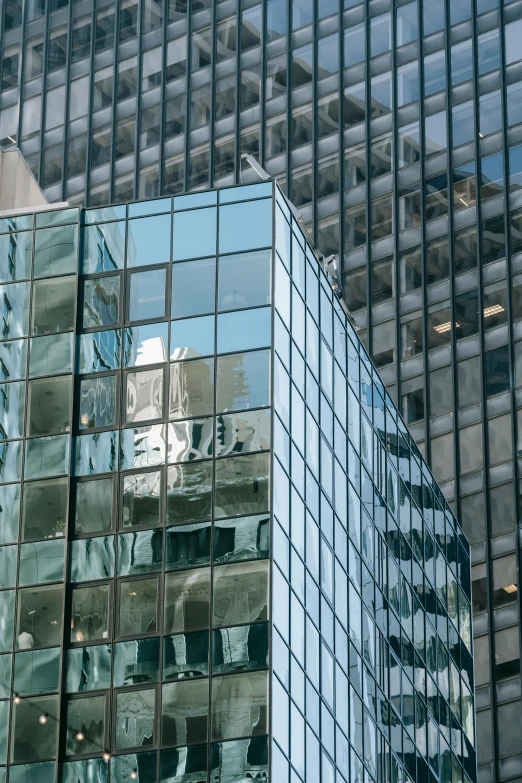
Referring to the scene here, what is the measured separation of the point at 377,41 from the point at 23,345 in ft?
182

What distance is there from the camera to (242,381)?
49188 millimetres

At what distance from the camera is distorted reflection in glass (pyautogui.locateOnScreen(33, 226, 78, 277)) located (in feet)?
173

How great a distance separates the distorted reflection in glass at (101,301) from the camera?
170ft

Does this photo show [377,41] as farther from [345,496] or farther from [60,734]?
[60,734]

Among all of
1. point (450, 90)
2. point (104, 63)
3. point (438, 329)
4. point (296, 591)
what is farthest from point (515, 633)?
point (104, 63)

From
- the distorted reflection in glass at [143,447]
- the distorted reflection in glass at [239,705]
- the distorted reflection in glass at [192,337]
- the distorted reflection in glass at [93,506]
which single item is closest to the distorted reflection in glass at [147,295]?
the distorted reflection in glass at [192,337]

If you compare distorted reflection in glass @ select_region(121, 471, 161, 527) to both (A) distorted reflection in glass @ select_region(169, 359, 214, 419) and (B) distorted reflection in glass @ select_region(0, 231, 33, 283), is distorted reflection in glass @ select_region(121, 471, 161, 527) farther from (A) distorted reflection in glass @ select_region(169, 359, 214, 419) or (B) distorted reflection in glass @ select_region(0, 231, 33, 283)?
(B) distorted reflection in glass @ select_region(0, 231, 33, 283)

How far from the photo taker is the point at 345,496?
2216 inches

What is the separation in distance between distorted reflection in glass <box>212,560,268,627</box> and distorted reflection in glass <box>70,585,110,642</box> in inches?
122

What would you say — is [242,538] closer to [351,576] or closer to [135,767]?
[135,767]

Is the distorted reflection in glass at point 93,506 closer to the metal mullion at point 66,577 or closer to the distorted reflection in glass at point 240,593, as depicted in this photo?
the metal mullion at point 66,577

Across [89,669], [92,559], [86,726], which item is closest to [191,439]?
[92,559]

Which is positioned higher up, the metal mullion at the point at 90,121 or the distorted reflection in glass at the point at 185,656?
the metal mullion at the point at 90,121

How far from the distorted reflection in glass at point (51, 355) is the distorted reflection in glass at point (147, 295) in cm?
203
